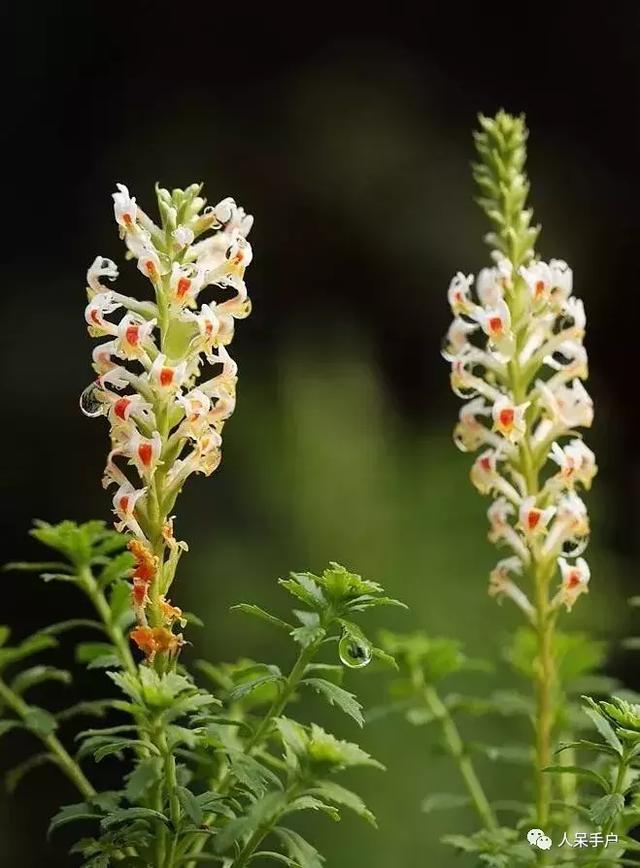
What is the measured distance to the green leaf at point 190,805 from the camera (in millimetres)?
547

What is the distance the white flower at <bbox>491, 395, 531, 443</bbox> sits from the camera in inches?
26.9

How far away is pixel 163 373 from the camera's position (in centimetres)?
57

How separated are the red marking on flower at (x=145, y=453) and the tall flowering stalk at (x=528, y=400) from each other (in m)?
0.21

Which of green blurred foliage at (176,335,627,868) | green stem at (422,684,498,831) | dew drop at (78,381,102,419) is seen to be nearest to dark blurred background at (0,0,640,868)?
green blurred foliage at (176,335,627,868)

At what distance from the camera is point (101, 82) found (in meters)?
1.67

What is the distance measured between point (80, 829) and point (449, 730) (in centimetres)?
79

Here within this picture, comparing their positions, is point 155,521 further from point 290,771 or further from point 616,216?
point 616,216

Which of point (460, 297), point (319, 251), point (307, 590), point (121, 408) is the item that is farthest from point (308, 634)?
point (319, 251)

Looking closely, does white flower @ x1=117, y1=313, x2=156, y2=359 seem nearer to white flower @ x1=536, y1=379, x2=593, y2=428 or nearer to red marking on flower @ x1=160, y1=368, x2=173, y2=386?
red marking on flower @ x1=160, y1=368, x2=173, y2=386

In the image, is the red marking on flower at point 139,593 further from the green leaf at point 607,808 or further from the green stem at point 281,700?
the green leaf at point 607,808

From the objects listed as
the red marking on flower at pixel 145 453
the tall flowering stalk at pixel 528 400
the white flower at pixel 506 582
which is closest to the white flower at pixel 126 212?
the red marking on flower at pixel 145 453

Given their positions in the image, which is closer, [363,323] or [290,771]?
[290,771]

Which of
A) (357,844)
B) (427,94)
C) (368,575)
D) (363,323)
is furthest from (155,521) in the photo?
(427,94)

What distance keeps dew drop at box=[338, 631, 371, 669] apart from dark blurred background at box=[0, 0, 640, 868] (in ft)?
2.17
